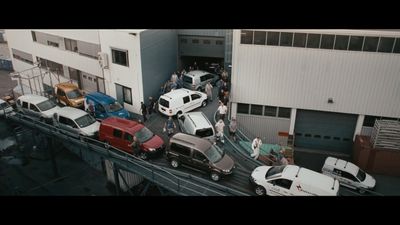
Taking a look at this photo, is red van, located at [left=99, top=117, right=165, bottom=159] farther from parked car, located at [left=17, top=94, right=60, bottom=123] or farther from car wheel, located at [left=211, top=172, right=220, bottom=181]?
parked car, located at [left=17, top=94, right=60, bottom=123]

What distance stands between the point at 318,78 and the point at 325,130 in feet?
12.5

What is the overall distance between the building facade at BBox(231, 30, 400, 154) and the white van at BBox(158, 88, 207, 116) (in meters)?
2.63

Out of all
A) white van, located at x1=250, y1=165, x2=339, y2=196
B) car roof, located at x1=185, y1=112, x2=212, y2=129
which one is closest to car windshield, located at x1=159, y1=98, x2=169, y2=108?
car roof, located at x1=185, y1=112, x2=212, y2=129

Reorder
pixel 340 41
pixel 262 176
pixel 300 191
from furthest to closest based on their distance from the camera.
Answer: pixel 340 41
pixel 262 176
pixel 300 191

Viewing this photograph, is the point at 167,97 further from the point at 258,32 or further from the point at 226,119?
the point at 258,32

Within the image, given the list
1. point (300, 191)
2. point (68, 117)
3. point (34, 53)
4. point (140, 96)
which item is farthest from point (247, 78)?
point (34, 53)

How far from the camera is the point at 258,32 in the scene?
1991cm

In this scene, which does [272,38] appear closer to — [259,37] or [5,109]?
[259,37]

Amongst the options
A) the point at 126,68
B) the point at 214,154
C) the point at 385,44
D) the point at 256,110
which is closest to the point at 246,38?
the point at 256,110

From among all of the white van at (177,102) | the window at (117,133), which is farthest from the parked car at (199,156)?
the white van at (177,102)

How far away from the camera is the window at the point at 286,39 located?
19.5 m

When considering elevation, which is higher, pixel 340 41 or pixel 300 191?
pixel 340 41

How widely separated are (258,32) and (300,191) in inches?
382

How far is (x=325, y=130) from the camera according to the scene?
2200 cm
